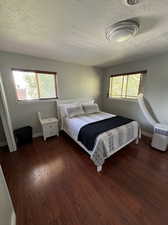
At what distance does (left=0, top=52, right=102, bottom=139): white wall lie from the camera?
2445mm

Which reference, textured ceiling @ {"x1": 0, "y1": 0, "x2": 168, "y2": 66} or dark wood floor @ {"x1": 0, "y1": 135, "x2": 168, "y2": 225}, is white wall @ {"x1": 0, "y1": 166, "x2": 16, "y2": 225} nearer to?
dark wood floor @ {"x1": 0, "y1": 135, "x2": 168, "y2": 225}

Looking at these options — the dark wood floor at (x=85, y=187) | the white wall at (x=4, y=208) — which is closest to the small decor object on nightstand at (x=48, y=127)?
the dark wood floor at (x=85, y=187)

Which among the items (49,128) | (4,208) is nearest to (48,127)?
(49,128)

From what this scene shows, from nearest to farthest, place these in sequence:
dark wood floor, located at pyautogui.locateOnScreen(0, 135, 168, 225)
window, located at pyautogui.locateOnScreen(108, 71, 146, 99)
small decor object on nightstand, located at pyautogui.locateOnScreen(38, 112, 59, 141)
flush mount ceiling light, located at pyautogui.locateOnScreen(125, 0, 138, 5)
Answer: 1. flush mount ceiling light, located at pyautogui.locateOnScreen(125, 0, 138, 5)
2. dark wood floor, located at pyautogui.locateOnScreen(0, 135, 168, 225)
3. small decor object on nightstand, located at pyautogui.locateOnScreen(38, 112, 59, 141)
4. window, located at pyautogui.locateOnScreen(108, 71, 146, 99)

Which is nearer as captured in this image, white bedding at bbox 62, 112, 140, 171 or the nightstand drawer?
white bedding at bbox 62, 112, 140, 171

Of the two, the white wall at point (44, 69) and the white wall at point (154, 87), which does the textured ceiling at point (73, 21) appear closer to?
the white wall at point (44, 69)

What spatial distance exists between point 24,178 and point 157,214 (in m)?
2.01

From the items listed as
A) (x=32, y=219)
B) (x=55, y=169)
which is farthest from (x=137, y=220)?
(x=55, y=169)

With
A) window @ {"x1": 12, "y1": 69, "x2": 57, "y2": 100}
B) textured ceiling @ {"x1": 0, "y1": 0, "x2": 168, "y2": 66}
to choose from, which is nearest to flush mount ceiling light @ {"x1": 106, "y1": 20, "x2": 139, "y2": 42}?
textured ceiling @ {"x1": 0, "y1": 0, "x2": 168, "y2": 66}

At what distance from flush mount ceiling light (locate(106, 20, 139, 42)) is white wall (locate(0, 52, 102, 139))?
2.04 metres

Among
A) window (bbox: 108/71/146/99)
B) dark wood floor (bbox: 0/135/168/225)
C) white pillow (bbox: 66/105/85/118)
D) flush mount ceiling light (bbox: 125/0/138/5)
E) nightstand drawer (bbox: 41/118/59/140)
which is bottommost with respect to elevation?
dark wood floor (bbox: 0/135/168/225)

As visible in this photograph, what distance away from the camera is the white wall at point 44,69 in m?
2.45

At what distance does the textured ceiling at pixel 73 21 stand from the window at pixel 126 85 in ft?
4.18

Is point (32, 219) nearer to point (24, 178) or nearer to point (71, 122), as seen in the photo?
point (24, 178)
